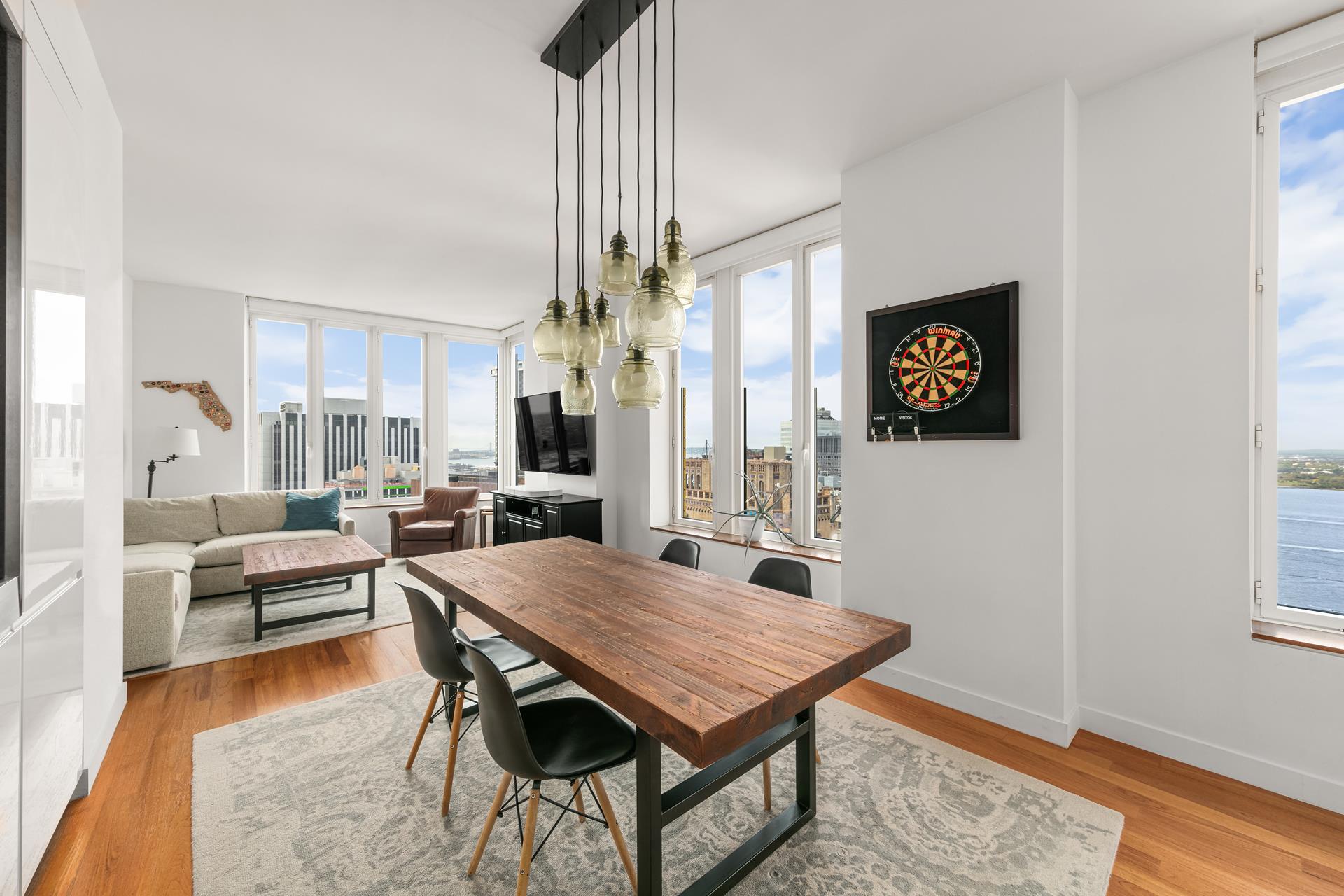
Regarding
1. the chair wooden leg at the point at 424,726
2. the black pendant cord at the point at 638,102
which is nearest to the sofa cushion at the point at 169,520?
the chair wooden leg at the point at 424,726

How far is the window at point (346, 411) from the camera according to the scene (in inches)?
250

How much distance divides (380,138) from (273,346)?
437 cm

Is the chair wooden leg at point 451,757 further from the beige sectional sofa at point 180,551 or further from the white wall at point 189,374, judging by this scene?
the white wall at point 189,374

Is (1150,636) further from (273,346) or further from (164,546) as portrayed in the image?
(273,346)

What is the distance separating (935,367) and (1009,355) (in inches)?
12.7

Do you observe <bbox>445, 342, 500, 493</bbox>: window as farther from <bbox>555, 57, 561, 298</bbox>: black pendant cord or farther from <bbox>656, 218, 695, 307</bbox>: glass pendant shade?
<bbox>656, 218, 695, 307</bbox>: glass pendant shade

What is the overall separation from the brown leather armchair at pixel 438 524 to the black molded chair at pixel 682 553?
10.6 feet

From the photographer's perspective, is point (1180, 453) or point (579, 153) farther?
point (579, 153)

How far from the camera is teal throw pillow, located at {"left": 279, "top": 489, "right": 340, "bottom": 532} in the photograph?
5.41 meters

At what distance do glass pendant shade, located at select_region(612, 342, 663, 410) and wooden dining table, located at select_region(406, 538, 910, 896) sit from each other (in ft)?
2.41

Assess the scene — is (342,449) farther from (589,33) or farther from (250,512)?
(589,33)

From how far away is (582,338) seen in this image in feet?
6.71

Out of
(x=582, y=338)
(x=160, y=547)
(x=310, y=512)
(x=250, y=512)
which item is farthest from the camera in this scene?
(x=310, y=512)

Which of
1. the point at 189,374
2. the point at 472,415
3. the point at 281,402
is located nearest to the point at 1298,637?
the point at 472,415
